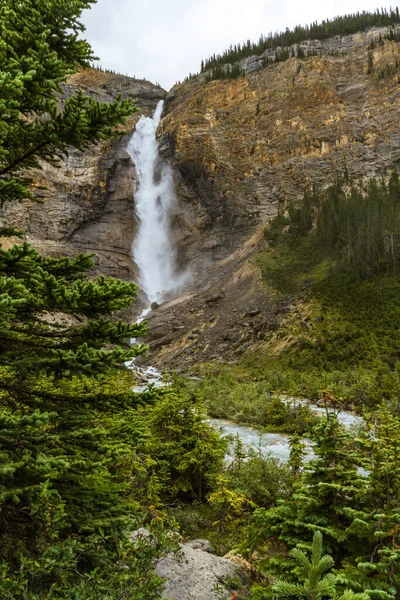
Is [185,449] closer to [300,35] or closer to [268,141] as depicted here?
[268,141]

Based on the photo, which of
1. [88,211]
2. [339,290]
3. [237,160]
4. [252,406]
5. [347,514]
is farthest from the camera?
[237,160]

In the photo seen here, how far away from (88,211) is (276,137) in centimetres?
3730

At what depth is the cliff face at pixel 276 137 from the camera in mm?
61375

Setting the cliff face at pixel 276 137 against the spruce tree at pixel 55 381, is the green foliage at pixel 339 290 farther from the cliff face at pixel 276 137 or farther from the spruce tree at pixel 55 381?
the spruce tree at pixel 55 381

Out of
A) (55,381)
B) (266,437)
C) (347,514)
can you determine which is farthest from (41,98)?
(266,437)

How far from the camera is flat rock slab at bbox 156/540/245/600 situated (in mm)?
4695

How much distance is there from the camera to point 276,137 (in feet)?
217

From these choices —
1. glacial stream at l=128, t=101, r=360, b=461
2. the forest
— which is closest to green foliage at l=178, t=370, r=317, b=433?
the forest

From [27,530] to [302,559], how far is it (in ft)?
8.69

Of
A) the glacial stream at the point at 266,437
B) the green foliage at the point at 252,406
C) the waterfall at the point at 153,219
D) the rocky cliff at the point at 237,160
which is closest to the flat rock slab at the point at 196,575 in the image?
the glacial stream at the point at 266,437

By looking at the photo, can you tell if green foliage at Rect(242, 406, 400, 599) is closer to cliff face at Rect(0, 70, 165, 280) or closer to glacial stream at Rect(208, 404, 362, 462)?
glacial stream at Rect(208, 404, 362, 462)

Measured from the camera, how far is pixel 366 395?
22969 mm

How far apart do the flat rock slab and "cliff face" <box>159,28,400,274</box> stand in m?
54.6

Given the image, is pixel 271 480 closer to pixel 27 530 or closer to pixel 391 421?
pixel 391 421
